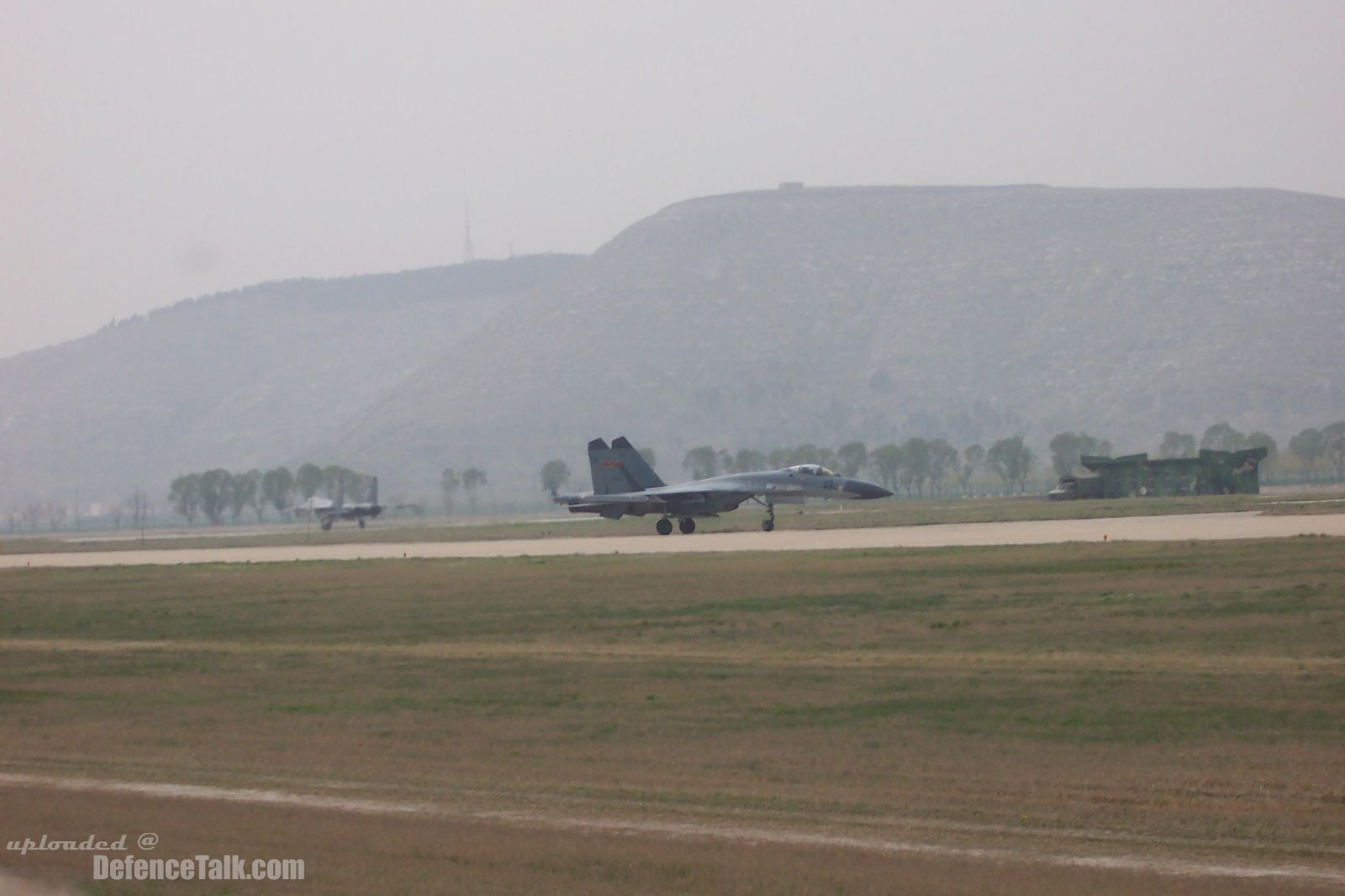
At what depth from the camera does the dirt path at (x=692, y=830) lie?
11.4 metres

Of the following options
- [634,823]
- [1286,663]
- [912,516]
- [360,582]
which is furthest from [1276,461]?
[634,823]

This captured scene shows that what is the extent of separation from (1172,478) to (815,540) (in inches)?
1517

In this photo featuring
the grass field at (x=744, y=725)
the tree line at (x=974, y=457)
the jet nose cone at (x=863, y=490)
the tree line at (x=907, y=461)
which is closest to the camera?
the grass field at (x=744, y=725)

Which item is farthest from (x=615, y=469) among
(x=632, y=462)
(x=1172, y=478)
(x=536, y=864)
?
(x=536, y=864)

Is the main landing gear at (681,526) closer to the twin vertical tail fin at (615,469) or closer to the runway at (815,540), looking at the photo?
the runway at (815,540)

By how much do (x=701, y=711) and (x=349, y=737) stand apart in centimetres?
424

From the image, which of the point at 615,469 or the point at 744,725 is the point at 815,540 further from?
the point at 744,725

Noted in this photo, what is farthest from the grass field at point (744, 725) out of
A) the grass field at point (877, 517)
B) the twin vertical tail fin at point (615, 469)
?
the grass field at point (877, 517)

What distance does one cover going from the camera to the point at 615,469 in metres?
55.4

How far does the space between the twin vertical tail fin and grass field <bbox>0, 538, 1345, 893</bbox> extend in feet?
71.7

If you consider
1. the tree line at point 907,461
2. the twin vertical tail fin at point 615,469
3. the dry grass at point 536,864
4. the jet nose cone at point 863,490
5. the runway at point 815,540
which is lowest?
the dry grass at point 536,864

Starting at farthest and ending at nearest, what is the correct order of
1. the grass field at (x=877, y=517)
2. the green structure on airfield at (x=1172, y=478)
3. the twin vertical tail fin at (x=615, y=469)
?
the green structure on airfield at (x=1172, y=478) → the twin vertical tail fin at (x=615, y=469) → the grass field at (x=877, y=517)

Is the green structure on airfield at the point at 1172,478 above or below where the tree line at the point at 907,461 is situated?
below

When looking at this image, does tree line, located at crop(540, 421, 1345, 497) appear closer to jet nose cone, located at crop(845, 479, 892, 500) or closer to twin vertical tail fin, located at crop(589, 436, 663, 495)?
twin vertical tail fin, located at crop(589, 436, 663, 495)
